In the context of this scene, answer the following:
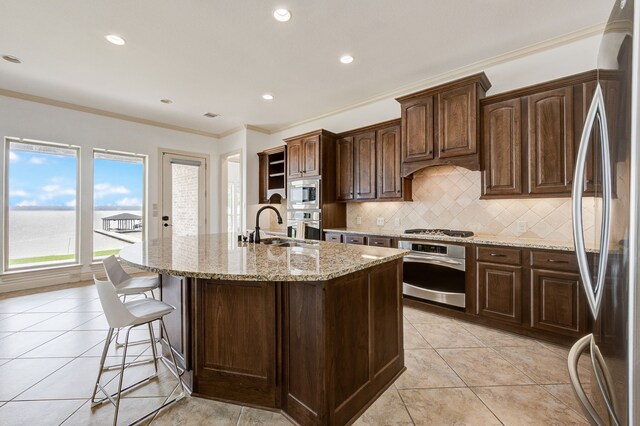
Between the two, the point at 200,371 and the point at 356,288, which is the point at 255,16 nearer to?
the point at 356,288

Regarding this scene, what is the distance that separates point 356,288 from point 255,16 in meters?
2.47

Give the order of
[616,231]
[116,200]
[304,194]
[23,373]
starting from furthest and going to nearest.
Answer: [116,200] < [304,194] < [23,373] < [616,231]

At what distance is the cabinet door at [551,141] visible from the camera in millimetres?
2553

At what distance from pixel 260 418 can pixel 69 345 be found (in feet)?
6.87

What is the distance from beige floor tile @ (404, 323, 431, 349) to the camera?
2473 millimetres

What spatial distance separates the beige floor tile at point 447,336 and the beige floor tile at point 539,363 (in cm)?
24

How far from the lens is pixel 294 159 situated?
485 centimetres

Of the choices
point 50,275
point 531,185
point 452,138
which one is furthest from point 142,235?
point 531,185

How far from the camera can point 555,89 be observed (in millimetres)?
2621

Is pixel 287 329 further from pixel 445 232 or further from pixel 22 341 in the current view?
pixel 22 341

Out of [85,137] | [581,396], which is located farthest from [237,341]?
[85,137]

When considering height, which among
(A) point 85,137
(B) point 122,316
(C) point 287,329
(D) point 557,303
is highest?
(A) point 85,137

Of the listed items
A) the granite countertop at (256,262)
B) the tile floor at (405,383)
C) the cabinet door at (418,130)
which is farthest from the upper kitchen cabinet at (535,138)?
the granite countertop at (256,262)

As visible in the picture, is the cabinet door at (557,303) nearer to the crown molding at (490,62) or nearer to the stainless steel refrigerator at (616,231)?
the stainless steel refrigerator at (616,231)
